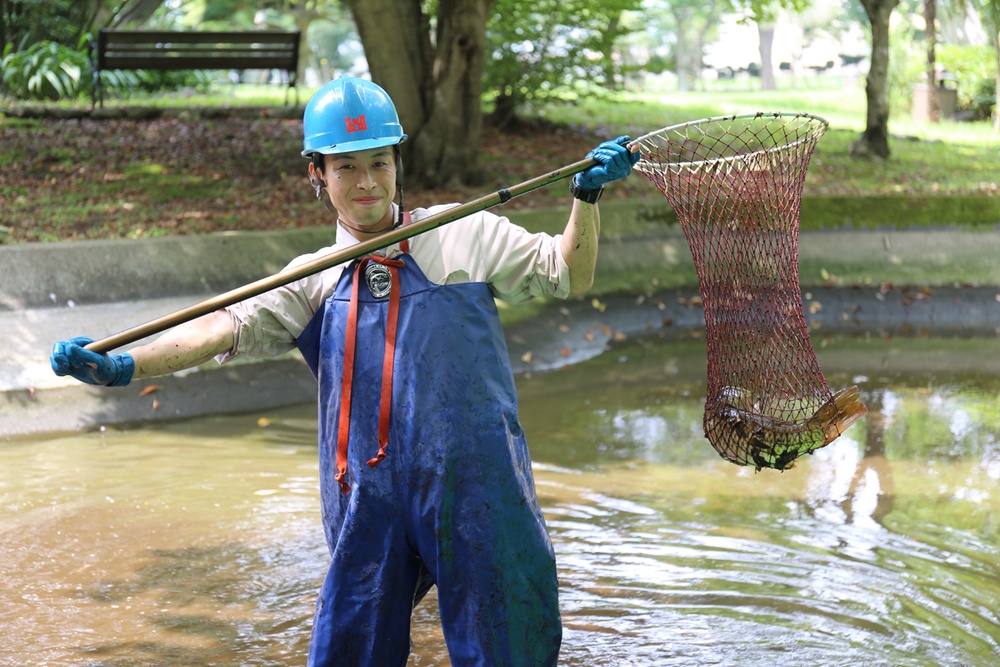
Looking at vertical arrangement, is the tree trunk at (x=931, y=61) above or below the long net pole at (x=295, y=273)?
above

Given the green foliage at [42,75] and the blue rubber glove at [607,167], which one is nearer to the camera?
the blue rubber glove at [607,167]

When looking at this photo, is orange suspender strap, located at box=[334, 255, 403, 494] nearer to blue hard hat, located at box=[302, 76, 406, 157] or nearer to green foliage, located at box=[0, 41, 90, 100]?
blue hard hat, located at box=[302, 76, 406, 157]

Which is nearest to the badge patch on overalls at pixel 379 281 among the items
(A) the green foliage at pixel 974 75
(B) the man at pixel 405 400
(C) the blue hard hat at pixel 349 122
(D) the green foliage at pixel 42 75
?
(B) the man at pixel 405 400

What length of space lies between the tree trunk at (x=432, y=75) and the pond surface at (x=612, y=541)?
4.26 m

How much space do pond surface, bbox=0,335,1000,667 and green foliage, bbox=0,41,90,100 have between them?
9.56 m

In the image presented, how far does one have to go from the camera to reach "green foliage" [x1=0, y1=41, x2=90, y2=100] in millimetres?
15242

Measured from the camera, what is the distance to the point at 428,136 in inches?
448

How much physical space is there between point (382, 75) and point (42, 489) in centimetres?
597

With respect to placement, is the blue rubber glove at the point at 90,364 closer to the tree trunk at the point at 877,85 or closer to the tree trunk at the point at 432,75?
the tree trunk at the point at 432,75

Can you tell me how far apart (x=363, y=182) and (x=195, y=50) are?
11798 mm

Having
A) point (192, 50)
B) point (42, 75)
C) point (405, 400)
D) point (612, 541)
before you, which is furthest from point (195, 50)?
point (405, 400)

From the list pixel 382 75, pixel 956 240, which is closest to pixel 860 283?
pixel 956 240

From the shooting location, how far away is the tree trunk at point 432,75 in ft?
35.2

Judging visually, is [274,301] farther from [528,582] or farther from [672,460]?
[672,460]
